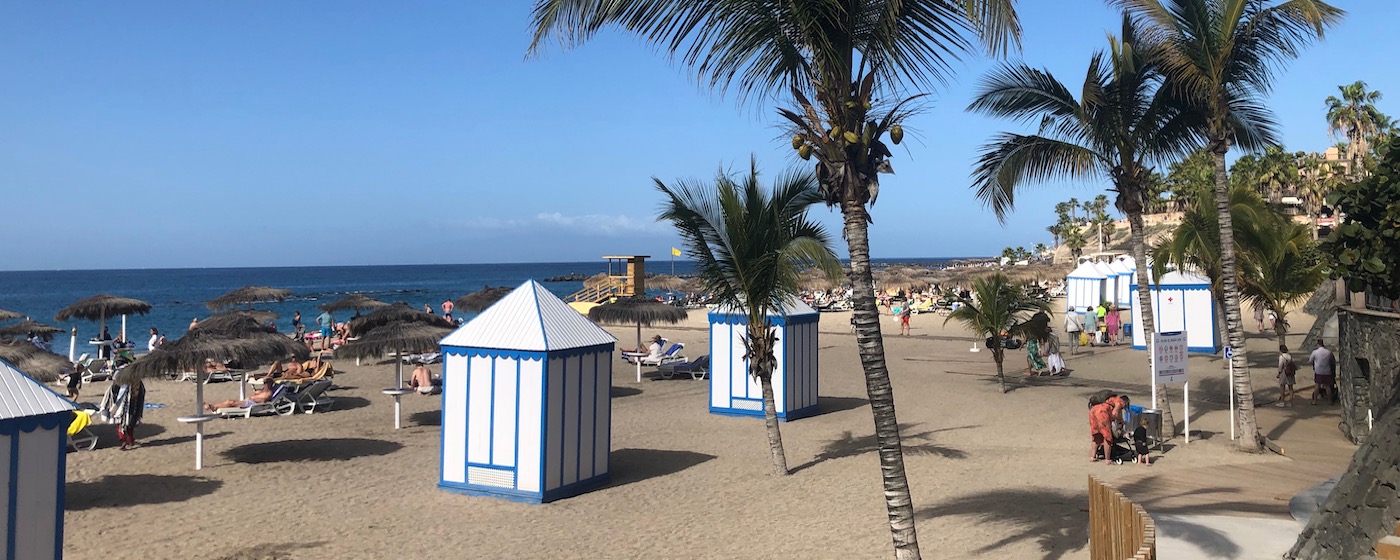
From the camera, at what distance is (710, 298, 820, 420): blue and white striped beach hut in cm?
1302

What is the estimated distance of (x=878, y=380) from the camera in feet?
16.1

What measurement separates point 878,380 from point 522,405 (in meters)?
4.64

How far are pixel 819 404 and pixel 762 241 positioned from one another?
570 cm

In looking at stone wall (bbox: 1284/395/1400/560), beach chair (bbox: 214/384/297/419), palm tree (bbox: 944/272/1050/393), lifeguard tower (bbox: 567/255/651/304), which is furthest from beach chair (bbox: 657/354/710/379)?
lifeguard tower (bbox: 567/255/651/304)

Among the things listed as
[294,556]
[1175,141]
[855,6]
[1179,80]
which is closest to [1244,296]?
[1175,141]

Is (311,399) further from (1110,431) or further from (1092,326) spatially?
(1092,326)

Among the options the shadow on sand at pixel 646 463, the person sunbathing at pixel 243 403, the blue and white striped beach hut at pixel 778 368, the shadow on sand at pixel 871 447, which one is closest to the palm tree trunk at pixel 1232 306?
the shadow on sand at pixel 871 447

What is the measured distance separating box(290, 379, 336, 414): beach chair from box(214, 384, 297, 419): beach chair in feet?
0.35

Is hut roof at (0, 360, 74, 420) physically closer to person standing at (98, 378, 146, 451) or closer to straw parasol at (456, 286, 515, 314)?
person standing at (98, 378, 146, 451)

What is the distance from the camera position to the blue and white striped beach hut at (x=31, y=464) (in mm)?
4891

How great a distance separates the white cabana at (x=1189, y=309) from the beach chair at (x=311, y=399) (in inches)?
689

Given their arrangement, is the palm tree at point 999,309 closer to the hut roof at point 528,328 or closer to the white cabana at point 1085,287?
the hut roof at point 528,328

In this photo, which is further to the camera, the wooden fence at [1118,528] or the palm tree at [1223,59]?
the palm tree at [1223,59]

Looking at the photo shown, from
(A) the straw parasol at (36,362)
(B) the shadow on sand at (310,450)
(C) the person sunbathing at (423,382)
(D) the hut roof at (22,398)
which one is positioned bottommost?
(B) the shadow on sand at (310,450)
